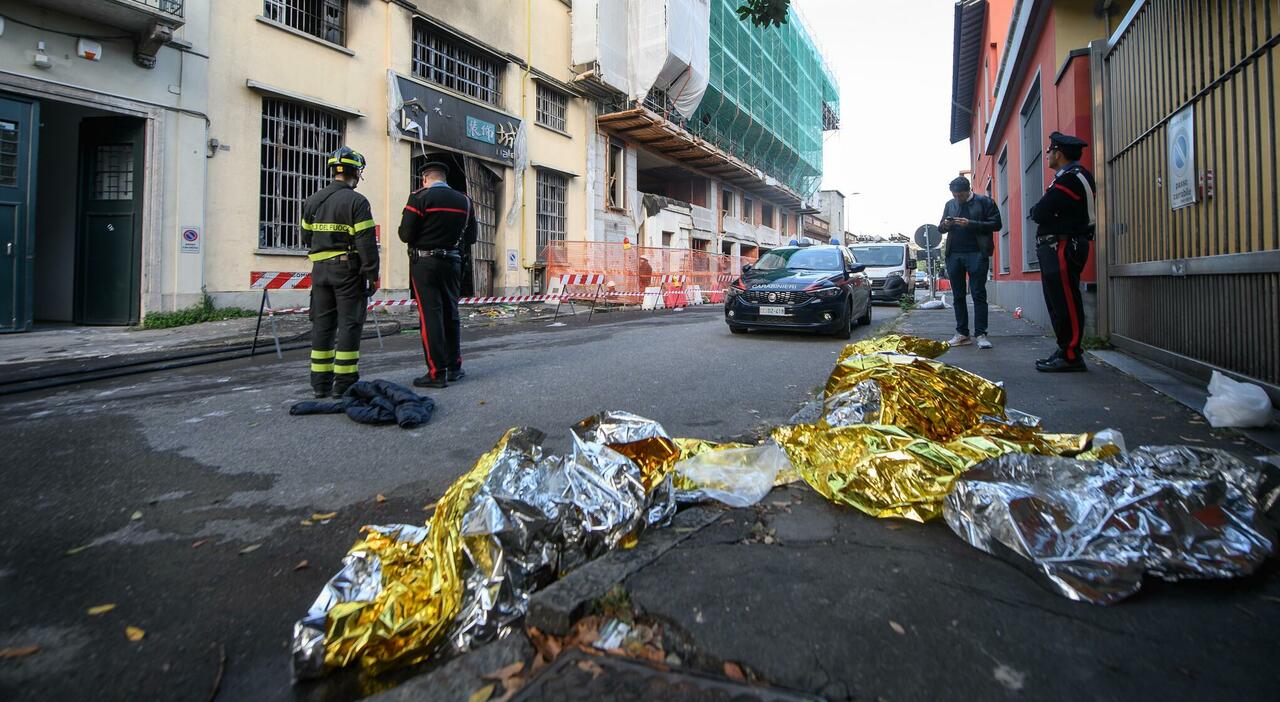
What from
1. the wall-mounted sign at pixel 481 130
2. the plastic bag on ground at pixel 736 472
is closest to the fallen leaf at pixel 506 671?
the plastic bag on ground at pixel 736 472

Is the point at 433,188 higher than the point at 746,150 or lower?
lower

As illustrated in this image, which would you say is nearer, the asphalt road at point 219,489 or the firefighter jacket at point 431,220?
the asphalt road at point 219,489

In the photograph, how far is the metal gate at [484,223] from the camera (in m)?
16.6

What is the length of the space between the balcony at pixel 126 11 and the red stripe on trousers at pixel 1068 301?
38.5 ft

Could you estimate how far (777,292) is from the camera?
895cm

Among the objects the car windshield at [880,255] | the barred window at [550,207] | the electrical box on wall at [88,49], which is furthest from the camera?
the barred window at [550,207]

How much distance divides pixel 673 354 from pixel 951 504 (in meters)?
5.24

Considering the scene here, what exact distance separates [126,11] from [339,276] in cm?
782

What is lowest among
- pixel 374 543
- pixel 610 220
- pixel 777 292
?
pixel 374 543

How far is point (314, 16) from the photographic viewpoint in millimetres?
13148

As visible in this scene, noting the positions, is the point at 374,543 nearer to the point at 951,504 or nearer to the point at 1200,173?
the point at 951,504

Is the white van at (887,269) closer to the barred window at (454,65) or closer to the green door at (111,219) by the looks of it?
the barred window at (454,65)

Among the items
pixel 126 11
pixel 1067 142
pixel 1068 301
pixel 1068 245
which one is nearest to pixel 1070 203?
pixel 1068 245

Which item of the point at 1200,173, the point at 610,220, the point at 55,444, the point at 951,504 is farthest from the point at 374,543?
the point at 610,220
